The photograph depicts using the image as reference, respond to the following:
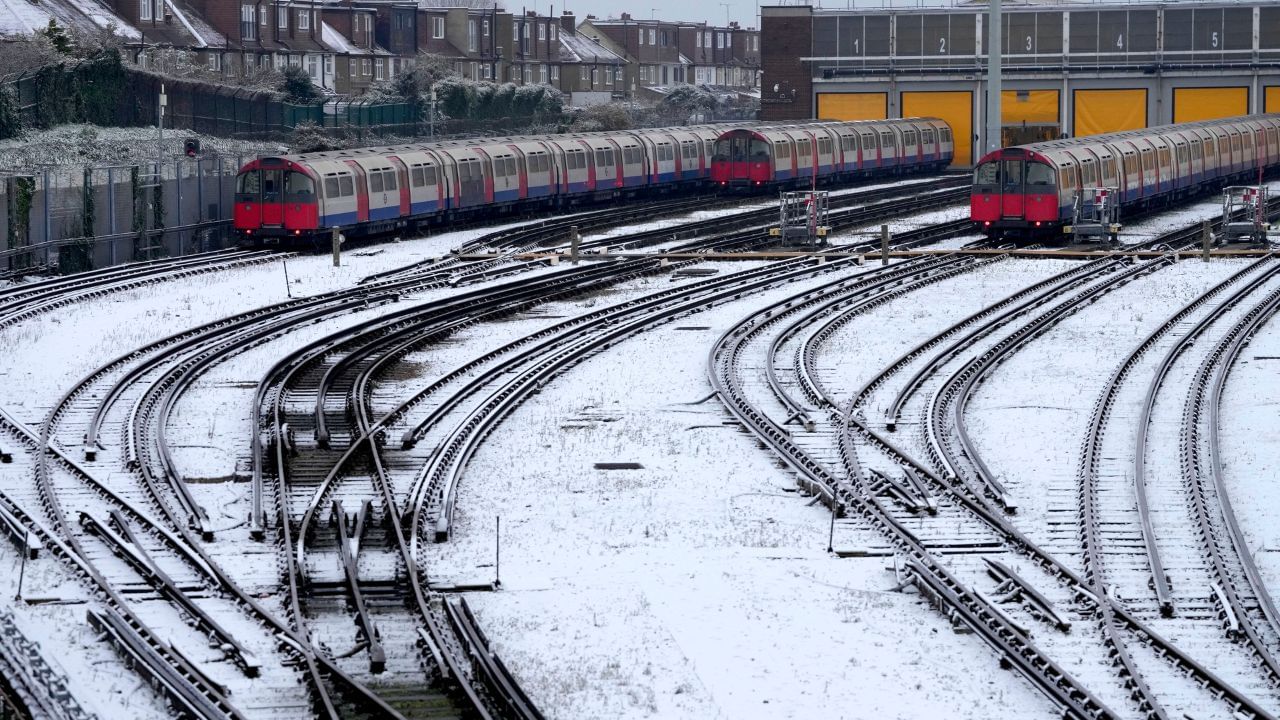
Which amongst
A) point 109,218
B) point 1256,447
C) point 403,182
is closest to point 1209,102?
point 403,182

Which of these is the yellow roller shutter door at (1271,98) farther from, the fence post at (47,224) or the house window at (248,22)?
the fence post at (47,224)

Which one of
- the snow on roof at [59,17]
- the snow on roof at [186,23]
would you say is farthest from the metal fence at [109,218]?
the snow on roof at [186,23]

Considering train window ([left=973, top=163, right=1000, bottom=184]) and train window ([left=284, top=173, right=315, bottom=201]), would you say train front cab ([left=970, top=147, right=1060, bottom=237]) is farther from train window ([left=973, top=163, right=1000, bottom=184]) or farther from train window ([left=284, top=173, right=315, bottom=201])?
train window ([left=284, top=173, right=315, bottom=201])

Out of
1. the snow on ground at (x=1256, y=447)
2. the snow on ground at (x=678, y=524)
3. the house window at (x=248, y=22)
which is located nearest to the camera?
the snow on ground at (x=678, y=524)

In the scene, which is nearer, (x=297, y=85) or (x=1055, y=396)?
(x=1055, y=396)

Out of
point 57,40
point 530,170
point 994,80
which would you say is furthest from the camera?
point 57,40

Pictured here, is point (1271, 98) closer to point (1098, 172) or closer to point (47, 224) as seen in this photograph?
point (1098, 172)

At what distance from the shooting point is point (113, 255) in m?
42.3

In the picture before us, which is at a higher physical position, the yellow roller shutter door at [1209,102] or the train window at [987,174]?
the yellow roller shutter door at [1209,102]

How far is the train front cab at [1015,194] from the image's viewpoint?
4519cm

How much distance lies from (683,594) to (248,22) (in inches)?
2854

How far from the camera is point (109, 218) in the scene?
42281mm

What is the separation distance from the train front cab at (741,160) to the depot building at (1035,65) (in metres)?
21.0

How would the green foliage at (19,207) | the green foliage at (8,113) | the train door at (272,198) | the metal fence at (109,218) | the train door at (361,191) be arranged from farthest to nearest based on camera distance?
the green foliage at (8,113), the train door at (361,191), the train door at (272,198), the metal fence at (109,218), the green foliage at (19,207)
